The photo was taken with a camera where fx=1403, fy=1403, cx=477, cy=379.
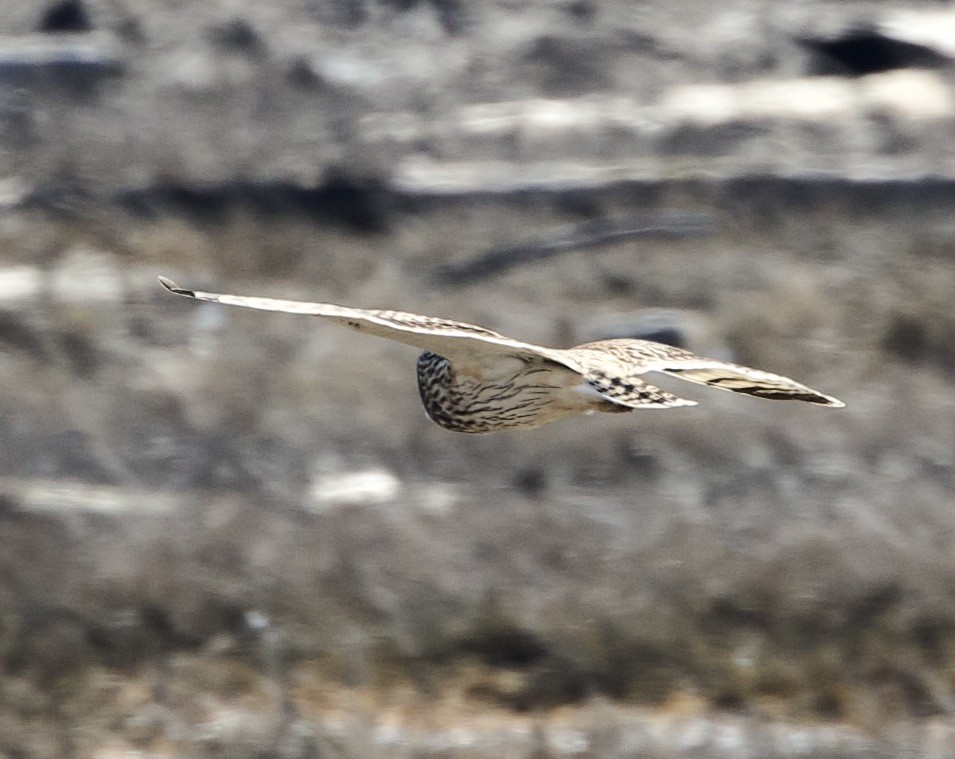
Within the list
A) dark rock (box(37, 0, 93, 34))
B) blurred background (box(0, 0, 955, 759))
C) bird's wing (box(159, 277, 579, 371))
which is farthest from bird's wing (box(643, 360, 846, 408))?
dark rock (box(37, 0, 93, 34))

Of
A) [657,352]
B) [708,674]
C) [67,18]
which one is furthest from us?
[67,18]

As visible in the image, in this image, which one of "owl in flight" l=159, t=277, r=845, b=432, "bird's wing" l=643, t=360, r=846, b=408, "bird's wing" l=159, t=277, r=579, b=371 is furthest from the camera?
"bird's wing" l=643, t=360, r=846, b=408

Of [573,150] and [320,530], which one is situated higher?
[573,150]

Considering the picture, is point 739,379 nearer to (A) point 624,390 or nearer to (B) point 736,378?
(B) point 736,378

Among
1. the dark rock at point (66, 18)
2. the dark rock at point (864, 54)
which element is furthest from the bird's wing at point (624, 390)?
the dark rock at point (66, 18)

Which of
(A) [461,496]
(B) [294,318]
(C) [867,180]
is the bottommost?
(A) [461,496]

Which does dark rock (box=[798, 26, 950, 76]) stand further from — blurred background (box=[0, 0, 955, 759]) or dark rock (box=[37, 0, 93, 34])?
dark rock (box=[37, 0, 93, 34])

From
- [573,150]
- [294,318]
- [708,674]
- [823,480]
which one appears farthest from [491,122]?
[708,674]

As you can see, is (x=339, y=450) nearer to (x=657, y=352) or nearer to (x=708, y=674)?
(x=708, y=674)
